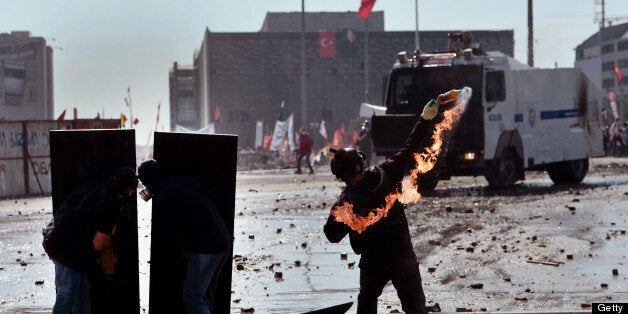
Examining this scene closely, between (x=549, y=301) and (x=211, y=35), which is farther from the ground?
(x=211, y=35)

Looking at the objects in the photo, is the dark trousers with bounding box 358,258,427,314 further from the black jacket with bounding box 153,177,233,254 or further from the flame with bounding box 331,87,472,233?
the black jacket with bounding box 153,177,233,254

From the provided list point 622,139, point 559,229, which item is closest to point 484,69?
point 559,229

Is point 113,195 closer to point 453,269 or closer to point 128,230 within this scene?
point 128,230

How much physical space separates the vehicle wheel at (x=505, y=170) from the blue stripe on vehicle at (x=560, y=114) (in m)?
1.51

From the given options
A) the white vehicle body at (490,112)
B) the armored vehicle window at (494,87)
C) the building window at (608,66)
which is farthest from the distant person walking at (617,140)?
the building window at (608,66)

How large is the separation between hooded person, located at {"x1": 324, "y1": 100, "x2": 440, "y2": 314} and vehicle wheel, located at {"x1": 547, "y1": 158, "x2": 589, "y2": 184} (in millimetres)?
22491

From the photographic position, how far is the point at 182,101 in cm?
15362

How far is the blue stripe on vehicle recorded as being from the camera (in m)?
27.9

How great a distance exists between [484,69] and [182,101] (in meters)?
130

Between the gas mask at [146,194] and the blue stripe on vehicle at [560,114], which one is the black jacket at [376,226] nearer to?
the gas mask at [146,194]

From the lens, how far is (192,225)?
829 cm

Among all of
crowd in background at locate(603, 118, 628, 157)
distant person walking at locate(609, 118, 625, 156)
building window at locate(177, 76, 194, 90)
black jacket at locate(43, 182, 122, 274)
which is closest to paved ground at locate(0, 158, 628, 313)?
black jacket at locate(43, 182, 122, 274)

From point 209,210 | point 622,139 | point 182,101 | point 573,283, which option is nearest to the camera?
point 209,210

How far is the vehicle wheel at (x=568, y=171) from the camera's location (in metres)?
29.7
